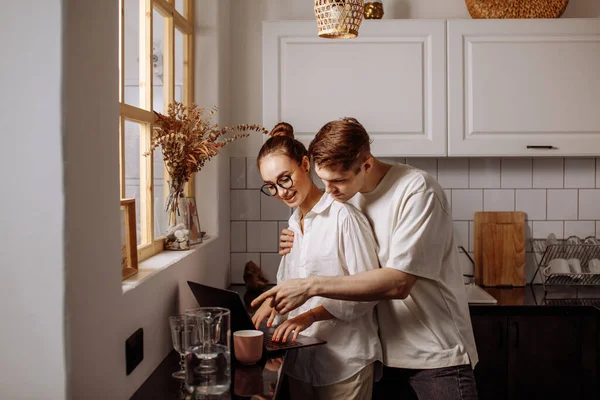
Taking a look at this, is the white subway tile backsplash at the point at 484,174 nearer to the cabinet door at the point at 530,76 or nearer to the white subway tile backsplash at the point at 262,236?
the cabinet door at the point at 530,76

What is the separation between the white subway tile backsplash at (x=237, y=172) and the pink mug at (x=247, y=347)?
155 cm

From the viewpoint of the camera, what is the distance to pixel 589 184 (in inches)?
126

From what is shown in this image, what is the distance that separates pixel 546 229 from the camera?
3.21 metres

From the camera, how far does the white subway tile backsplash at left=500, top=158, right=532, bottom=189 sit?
10.5ft

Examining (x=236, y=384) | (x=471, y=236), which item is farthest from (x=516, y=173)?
(x=236, y=384)

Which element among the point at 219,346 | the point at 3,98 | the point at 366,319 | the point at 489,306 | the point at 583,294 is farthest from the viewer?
the point at 583,294

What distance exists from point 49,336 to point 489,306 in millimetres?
1950

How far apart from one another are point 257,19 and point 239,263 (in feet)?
3.89

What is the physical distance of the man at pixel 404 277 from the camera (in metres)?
1.71

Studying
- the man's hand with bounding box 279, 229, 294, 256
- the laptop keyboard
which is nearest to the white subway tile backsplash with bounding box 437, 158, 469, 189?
the man's hand with bounding box 279, 229, 294, 256

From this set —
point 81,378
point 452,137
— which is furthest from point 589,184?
point 81,378

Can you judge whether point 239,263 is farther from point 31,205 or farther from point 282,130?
point 31,205

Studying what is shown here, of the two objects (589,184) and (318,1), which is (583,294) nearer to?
(589,184)

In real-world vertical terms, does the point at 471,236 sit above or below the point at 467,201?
below
